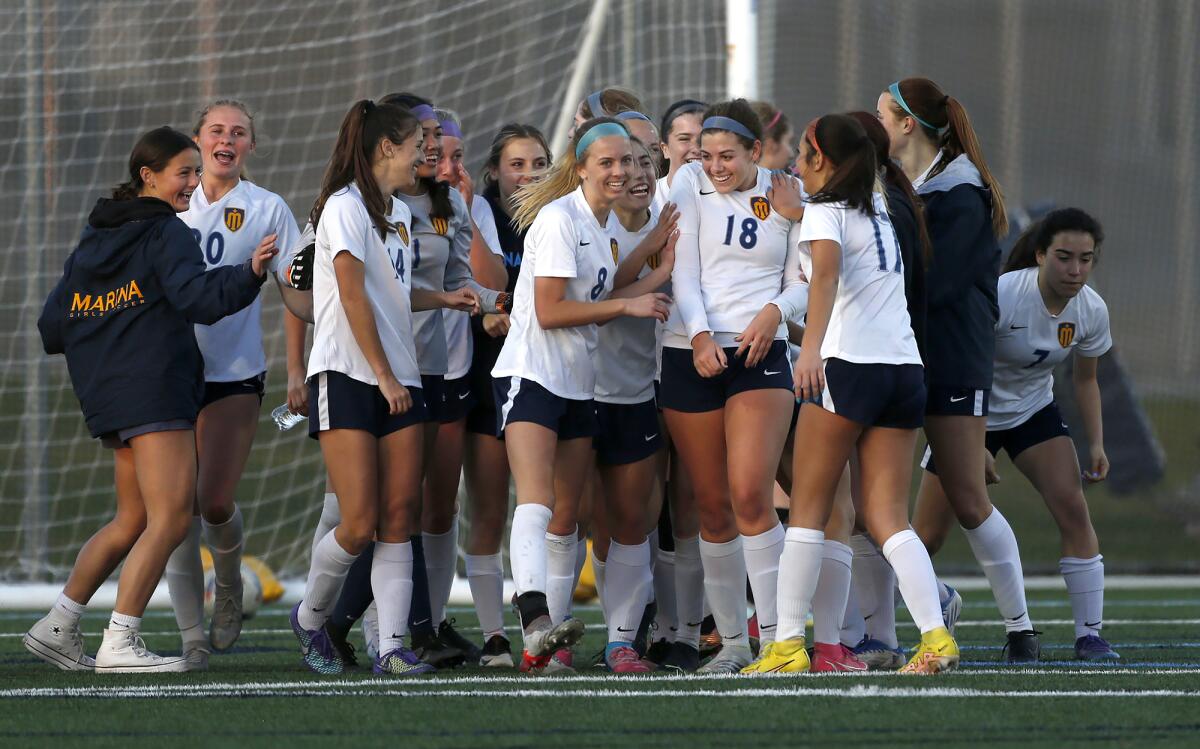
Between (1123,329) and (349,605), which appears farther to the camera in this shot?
(1123,329)

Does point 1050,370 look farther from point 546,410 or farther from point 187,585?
point 187,585

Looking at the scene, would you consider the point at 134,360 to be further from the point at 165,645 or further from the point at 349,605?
the point at 165,645

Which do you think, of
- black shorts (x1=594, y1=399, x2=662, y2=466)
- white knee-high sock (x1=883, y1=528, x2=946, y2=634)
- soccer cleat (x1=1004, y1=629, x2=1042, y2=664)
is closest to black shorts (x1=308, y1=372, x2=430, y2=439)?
black shorts (x1=594, y1=399, x2=662, y2=466)

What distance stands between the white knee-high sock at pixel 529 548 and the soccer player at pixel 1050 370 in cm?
171

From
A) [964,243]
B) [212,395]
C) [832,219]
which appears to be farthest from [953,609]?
[212,395]

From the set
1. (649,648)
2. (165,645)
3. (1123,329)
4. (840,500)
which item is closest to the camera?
(840,500)

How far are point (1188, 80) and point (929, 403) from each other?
924 centimetres

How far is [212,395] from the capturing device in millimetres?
6035

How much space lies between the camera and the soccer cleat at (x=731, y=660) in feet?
17.8

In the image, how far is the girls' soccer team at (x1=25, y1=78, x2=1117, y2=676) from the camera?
505 cm

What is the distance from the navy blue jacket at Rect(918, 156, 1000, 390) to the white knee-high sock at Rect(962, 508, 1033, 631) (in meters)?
0.53

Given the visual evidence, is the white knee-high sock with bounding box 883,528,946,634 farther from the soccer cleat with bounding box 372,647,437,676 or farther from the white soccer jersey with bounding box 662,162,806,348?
the soccer cleat with bounding box 372,647,437,676

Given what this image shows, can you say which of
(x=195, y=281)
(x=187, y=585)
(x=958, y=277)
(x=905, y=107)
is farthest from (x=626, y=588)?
(x=905, y=107)

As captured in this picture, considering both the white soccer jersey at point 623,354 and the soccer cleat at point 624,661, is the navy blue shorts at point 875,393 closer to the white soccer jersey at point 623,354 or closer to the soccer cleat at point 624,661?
the white soccer jersey at point 623,354
